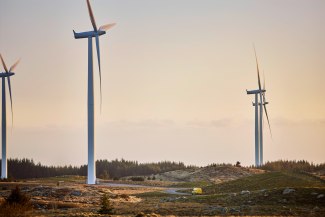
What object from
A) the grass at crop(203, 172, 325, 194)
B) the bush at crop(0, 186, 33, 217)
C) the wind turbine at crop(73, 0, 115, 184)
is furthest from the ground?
the wind turbine at crop(73, 0, 115, 184)

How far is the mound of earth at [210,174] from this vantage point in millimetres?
83119

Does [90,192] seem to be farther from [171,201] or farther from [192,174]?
[192,174]

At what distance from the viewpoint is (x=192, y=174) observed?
87.8 m

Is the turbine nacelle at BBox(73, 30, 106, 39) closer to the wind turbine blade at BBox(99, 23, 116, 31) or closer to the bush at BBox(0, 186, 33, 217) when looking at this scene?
the wind turbine blade at BBox(99, 23, 116, 31)

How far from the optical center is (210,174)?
8556cm

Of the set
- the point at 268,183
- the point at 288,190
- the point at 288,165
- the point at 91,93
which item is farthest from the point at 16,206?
the point at 288,165

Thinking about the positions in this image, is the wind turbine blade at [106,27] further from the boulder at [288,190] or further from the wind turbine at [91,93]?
the boulder at [288,190]

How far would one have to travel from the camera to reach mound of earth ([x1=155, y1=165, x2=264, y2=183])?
3272 inches

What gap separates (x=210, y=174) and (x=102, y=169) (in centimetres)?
2463

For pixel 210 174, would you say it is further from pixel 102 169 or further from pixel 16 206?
pixel 16 206

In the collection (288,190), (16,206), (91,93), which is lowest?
(16,206)

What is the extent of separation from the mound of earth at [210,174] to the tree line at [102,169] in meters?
9.60

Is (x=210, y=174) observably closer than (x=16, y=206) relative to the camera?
No

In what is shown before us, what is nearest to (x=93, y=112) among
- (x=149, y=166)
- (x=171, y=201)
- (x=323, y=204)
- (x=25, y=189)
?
(x=25, y=189)
